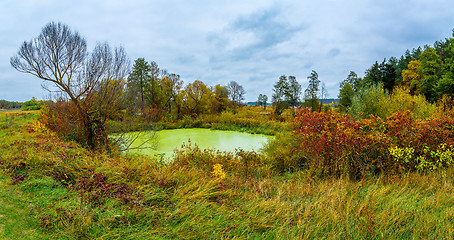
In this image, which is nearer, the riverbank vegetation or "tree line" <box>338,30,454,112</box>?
the riverbank vegetation

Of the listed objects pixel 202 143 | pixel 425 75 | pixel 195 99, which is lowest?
pixel 202 143

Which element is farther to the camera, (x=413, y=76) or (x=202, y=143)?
(x=413, y=76)

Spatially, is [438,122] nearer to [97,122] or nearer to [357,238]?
[357,238]

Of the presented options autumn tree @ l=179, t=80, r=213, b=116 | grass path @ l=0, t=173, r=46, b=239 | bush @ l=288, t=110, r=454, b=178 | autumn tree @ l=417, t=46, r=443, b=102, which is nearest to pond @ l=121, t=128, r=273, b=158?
bush @ l=288, t=110, r=454, b=178

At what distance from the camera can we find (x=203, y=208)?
115 inches

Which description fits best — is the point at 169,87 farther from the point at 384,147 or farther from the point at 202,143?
the point at 384,147

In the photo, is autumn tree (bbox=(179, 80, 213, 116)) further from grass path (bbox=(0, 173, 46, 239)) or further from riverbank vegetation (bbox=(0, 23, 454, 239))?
grass path (bbox=(0, 173, 46, 239))

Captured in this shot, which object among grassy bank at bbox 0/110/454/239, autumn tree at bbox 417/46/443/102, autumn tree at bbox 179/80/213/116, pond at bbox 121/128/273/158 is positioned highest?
autumn tree at bbox 417/46/443/102

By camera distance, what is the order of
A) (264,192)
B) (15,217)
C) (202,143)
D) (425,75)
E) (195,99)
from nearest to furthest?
(15,217) → (264,192) → (202,143) → (195,99) → (425,75)

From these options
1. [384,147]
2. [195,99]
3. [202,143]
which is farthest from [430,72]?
[384,147]

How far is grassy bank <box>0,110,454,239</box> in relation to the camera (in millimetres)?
2412

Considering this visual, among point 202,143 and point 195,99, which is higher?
point 195,99

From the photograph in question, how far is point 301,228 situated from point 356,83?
44.6 m

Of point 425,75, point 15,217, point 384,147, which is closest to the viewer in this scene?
point 15,217
